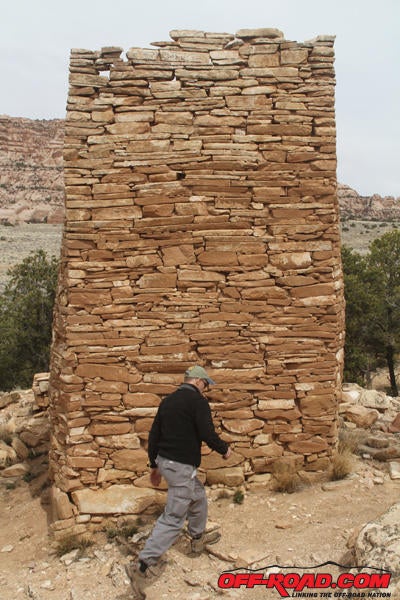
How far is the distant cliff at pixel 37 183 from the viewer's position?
59.0 metres

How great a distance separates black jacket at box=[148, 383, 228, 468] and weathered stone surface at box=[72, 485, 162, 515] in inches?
53.1

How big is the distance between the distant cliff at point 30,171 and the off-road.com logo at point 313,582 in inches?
2024

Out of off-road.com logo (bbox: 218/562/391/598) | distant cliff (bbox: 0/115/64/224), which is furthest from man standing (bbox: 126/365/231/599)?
distant cliff (bbox: 0/115/64/224)

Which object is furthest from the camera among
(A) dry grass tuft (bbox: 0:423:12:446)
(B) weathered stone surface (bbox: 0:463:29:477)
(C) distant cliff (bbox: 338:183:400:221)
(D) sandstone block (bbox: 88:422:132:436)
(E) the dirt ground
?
(C) distant cliff (bbox: 338:183:400:221)

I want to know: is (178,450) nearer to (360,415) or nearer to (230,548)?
(230,548)

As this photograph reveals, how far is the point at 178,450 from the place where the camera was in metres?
4.34

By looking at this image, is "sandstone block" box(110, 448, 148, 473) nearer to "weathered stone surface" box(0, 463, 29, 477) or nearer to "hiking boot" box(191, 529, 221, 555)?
"hiking boot" box(191, 529, 221, 555)

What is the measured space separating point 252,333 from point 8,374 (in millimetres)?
12333

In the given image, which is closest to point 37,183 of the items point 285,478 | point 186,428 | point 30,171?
point 30,171

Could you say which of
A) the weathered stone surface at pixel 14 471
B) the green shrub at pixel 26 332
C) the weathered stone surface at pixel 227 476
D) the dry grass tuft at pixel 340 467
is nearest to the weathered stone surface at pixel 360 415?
the dry grass tuft at pixel 340 467

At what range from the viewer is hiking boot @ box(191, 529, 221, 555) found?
15.1 ft

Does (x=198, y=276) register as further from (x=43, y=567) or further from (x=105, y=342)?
(x=43, y=567)

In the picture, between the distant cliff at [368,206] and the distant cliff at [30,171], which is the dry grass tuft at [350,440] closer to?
the distant cliff at [30,171]

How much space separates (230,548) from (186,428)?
4.08ft
